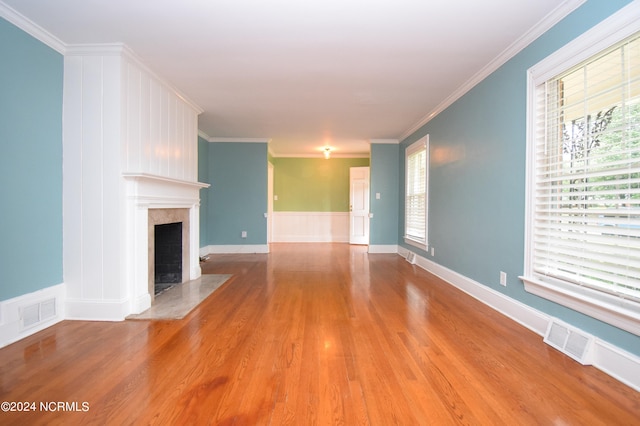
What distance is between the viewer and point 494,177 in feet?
9.91

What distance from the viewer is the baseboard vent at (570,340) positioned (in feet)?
6.31

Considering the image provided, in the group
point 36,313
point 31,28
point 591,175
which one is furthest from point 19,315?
point 591,175

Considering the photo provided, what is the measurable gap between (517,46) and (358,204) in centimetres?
555

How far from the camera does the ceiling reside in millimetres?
2182

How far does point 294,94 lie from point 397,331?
9.56 feet

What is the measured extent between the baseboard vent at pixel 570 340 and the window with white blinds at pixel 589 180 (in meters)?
0.17

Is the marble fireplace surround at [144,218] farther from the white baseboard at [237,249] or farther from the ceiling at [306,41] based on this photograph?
the white baseboard at [237,249]

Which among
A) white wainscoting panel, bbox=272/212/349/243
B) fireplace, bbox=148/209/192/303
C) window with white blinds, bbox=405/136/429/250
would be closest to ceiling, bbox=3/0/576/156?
window with white blinds, bbox=405/136/429/250

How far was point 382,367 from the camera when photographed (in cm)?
189

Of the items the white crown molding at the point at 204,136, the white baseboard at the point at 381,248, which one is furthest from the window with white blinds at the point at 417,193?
the white crown molding at the point at 204,136

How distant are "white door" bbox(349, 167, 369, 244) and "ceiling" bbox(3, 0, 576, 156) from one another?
145 inches

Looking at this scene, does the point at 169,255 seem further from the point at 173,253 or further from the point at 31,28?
the point at 31,28

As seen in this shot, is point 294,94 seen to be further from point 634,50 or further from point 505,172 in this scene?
point 634,50

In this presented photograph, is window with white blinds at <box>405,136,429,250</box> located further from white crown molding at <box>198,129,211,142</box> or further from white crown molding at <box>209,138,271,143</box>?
white crown molding at <box>198,129,211,142</box>
